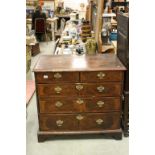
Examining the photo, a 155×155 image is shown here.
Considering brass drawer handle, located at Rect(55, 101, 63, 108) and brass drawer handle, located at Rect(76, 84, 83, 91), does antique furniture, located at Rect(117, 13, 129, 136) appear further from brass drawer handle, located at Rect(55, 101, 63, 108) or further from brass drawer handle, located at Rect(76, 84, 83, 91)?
brass drawer handle, located at Rect(55, 101, 63, 108)

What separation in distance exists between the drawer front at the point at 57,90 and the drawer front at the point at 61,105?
5 cm

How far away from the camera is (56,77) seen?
2.73m

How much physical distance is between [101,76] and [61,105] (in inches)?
20.4

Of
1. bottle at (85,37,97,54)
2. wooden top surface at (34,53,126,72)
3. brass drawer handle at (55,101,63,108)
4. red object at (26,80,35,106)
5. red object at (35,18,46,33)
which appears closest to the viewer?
A: wooden top surface at (34,53,126,72)

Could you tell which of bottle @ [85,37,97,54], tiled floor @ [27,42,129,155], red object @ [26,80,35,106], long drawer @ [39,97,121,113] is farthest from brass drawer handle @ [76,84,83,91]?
red object @ [26,80,35,106]

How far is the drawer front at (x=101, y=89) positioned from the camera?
2.78 meters

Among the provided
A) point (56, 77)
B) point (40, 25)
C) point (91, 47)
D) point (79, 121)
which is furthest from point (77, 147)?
point (40, 25)

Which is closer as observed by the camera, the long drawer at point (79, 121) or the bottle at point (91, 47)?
the long drawer at point (79, 121)

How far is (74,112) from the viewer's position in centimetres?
285

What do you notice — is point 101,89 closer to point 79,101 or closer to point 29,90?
point 79,101

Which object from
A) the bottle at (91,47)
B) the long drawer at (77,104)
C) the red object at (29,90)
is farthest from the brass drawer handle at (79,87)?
the red object at (29,90)

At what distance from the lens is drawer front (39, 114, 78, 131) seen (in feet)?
9.40

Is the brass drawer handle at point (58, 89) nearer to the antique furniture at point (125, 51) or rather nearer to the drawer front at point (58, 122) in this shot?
the drawer front at point (58, 122)

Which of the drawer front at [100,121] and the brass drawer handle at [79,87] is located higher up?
the brass drawer handle at [79,87]
